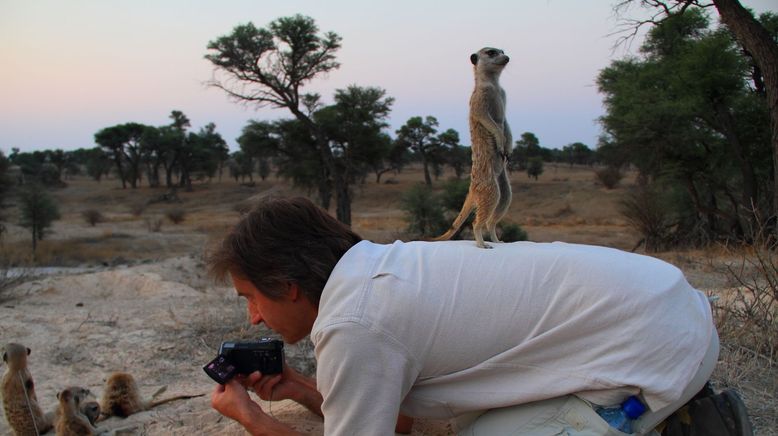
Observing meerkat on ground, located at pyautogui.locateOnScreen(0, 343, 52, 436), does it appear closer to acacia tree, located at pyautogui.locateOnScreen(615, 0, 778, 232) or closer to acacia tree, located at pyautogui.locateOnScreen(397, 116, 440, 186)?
acacia tree, located at pyautogui.locateOnScreen(615, 0, 778, 232)

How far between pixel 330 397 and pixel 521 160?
44389 mm

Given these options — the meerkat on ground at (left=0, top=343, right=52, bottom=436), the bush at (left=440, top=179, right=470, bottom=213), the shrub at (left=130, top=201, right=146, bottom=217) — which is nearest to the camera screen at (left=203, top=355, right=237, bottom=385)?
the meerkat on ground at (left=0, top=343, right=52, bottom=436)

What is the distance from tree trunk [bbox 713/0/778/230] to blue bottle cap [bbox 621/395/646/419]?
618 cm

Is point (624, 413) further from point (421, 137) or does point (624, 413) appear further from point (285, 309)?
point (421, 137)

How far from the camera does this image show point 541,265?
1596 millimetres

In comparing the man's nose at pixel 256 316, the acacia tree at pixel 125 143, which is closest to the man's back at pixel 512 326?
the man's nose at pixel 256 316

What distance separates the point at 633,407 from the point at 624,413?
0.03 meters

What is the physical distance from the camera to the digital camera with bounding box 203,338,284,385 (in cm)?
195

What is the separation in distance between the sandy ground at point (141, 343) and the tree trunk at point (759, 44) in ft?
18.7

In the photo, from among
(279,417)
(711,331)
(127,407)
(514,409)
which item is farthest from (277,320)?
(127,407)

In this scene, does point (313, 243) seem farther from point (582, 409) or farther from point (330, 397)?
point (582, 409)

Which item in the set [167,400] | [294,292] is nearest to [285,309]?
[294,292]

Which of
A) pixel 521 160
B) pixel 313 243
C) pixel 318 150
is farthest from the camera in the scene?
pixel 521 160

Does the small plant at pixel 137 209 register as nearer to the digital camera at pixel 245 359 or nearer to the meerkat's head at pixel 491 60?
the meerkat's head at pixel 491 60
